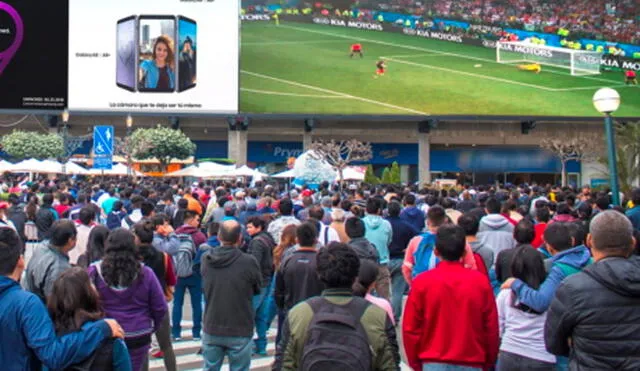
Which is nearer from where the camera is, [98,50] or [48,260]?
[48,260]

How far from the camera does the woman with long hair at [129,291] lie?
16.3 feet

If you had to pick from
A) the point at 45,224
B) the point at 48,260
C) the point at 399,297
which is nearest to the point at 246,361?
the point at 48,260

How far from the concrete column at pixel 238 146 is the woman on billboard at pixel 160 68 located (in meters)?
4.37

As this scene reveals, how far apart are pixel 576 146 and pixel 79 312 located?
39.1m

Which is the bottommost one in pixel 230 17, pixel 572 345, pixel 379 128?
pixel 572 345

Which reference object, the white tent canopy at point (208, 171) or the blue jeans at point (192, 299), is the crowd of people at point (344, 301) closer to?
the blue jeans at point (192, 299)

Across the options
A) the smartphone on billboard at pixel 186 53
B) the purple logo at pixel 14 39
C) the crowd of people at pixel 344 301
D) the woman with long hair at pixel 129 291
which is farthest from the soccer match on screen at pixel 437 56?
the woman with long hair at pixel 129 291

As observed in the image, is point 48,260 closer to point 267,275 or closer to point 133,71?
point 267,275

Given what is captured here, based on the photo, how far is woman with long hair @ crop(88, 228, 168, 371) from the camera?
4.97 meters

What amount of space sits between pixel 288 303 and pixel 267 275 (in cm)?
233

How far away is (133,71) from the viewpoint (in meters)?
39.7

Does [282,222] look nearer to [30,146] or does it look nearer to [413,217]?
[413,217]

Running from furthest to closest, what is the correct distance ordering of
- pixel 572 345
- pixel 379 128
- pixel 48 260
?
1. pixel 379 128
2. pixel 48 260
3. pixel 572 345

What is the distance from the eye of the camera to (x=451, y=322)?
4.20m
